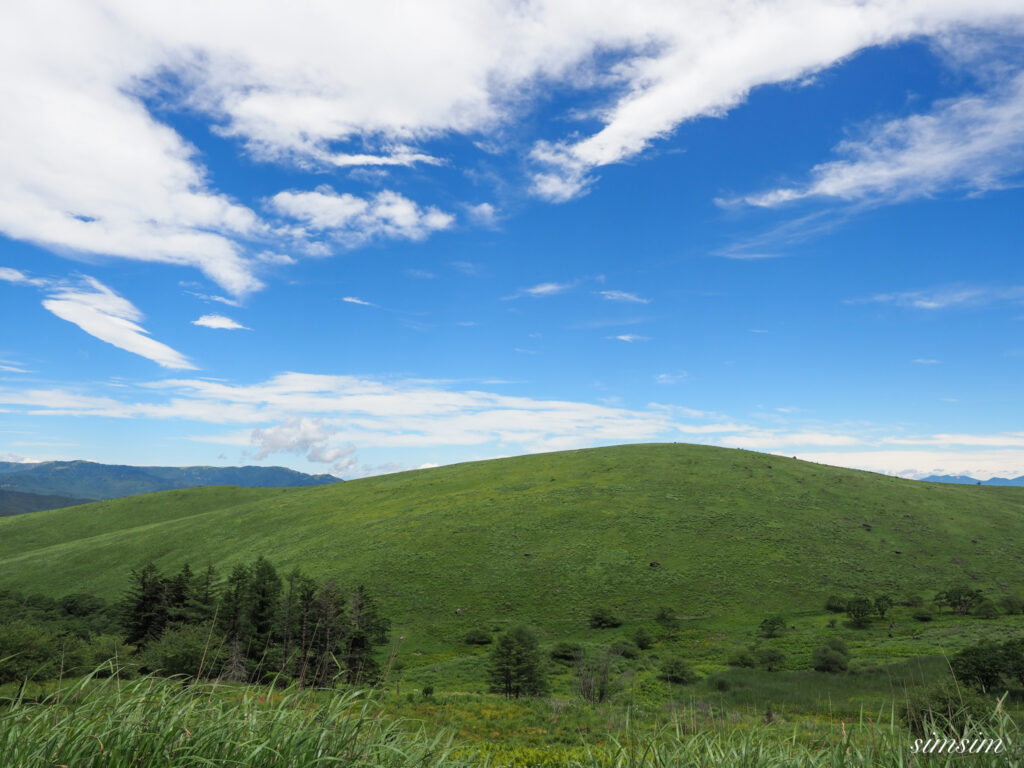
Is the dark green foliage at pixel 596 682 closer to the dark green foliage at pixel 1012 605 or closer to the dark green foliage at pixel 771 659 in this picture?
the dark green foliage at pixel 771 659

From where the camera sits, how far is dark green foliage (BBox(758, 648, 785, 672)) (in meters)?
48.2

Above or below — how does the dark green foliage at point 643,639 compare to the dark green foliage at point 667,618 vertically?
below

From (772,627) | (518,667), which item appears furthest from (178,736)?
(772,627)

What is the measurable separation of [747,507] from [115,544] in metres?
117

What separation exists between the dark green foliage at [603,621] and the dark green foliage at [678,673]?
15.9 metres

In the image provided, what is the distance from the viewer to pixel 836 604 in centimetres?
6544

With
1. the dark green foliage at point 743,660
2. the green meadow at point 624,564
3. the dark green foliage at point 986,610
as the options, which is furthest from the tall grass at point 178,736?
the dark green foliage at point 986,610

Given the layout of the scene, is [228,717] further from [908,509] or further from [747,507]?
[908,509]

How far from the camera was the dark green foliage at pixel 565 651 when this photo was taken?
173 ft

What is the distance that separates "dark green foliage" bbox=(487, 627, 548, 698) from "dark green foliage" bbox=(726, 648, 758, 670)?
65.7ft

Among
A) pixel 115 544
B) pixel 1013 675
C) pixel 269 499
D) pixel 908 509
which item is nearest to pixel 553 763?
pixel 1013 675

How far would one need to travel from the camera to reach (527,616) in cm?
6569

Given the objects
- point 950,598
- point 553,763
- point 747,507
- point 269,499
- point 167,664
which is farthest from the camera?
point 269,499

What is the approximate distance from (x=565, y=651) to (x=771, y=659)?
1956 cm
